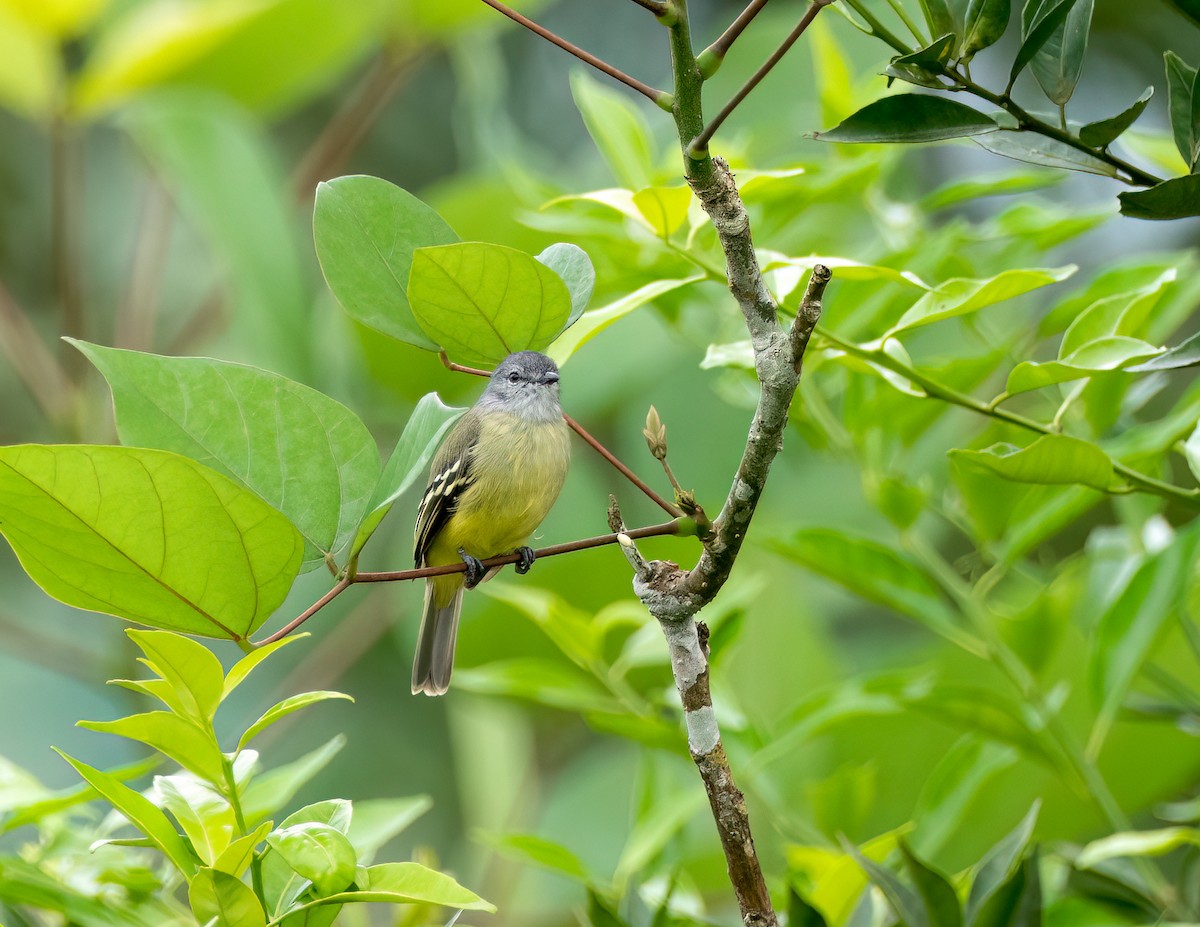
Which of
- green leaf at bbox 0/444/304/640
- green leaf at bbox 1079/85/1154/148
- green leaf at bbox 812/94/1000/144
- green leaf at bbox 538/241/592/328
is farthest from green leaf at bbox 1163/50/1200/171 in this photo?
green leaf at bbox 0/444/304/640

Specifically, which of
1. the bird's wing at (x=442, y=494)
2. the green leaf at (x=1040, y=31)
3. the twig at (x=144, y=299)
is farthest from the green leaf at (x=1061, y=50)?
the twig at (x=144, y=299)

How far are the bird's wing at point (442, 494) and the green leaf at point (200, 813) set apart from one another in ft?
3.40

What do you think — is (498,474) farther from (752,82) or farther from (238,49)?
(752,82)

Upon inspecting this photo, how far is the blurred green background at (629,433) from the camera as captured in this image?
1470 millimetres

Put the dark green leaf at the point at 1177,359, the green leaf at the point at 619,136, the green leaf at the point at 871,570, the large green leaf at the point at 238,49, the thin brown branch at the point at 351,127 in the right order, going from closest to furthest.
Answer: the dark green leaf at the point at 1177,359
the green leaf at the point at 871,570
the green leaf at the point at 619,136
the large green leaf at the point at 238,49
the thin brown branch at the point at 351,127

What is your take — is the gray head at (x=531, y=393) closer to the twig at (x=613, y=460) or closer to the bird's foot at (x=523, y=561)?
the bird's foot at (x=523, y=561)

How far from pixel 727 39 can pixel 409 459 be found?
34cm

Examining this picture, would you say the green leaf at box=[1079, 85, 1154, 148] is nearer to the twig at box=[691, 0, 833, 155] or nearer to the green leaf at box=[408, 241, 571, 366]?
the twig at box=[691, 0, 833, 155]

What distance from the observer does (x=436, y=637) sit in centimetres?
237

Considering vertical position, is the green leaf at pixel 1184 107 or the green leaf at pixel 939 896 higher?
the green leaf at pixel 1184 107

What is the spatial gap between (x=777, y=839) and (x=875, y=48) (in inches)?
58.9

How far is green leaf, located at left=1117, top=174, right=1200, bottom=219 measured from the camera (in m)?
0.88

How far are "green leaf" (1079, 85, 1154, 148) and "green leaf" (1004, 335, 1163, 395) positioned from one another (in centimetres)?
15

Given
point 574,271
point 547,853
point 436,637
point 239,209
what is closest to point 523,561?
point 547,853
